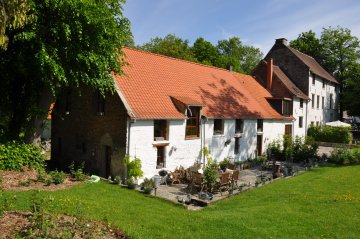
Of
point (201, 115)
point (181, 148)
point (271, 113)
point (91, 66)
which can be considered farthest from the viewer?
point (271, 113)

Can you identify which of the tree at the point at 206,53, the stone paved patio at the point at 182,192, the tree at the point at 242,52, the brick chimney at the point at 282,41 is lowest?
the stone paved patio at the point at 182,192

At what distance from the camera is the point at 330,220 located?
433 inches

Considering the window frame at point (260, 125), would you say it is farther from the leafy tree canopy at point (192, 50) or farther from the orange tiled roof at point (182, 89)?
the leafy tree canopy at point (192, 50)

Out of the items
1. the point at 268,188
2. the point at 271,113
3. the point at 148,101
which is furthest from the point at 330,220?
the point at 271,113

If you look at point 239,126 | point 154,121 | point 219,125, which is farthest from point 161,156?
point 239,126

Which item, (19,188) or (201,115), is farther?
(201,115)

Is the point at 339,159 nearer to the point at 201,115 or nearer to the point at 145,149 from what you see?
the point at 201,115

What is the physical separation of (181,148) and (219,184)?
165 inches

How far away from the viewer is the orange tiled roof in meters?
18.8

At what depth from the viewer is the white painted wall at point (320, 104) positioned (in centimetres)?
4062

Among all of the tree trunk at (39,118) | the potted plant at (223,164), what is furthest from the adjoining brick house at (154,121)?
the tree trunk at (39,118)

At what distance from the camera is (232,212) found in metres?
12.3

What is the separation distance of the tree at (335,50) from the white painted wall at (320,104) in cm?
280

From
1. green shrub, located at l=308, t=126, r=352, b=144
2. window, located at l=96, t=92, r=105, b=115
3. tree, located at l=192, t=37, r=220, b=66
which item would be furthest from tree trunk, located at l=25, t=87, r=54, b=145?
tree, located at l=192, t=37, r=220, b=66
